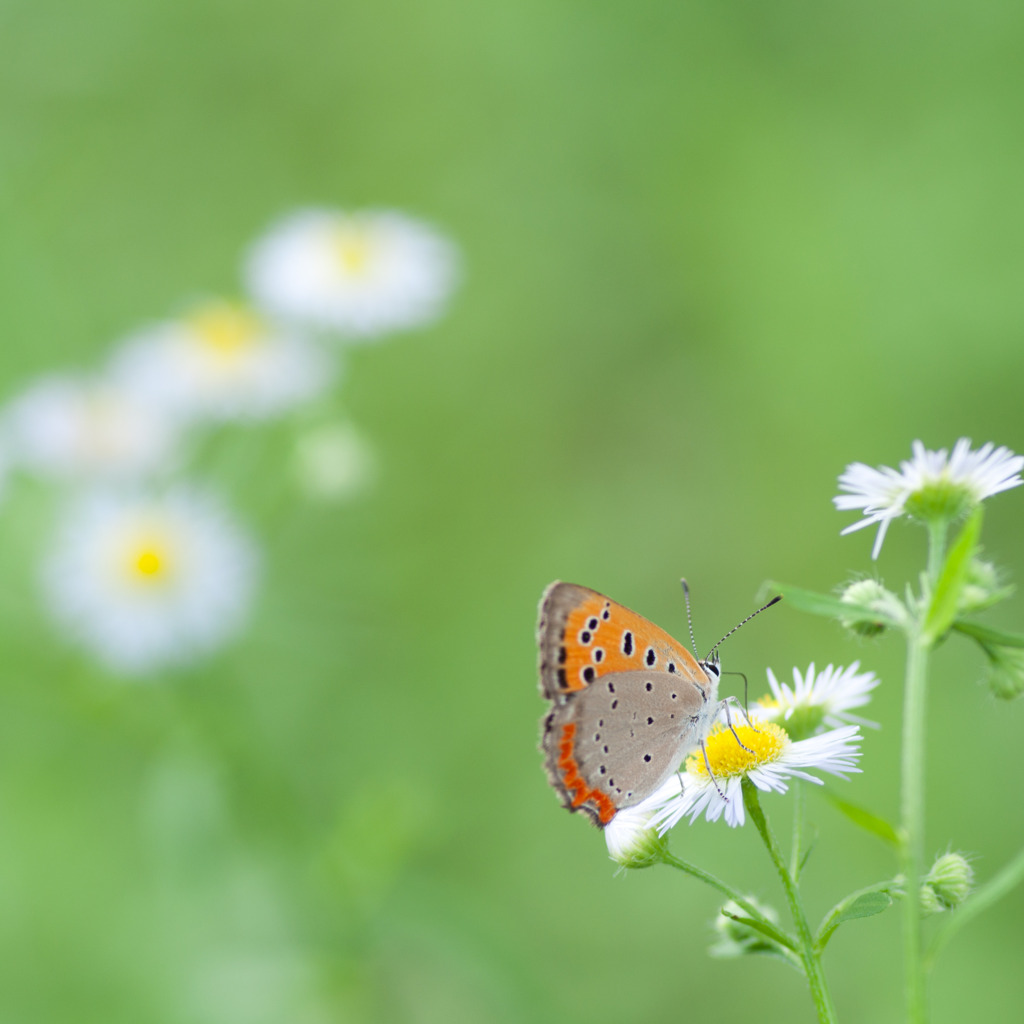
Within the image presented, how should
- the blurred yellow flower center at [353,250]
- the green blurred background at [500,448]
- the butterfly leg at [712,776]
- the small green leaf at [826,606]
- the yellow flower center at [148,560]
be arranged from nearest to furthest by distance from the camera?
the small green leaf at [826,606], the butterfly leg at [712,776], the green blurred background at [500,448], the yellow flower center at [148,560], the blurred yellow flower center at [353,250]

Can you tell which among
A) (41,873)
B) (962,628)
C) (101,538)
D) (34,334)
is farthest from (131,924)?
(962,628)

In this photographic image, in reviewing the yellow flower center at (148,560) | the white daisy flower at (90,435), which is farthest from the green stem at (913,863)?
the white daisy flower at (90,435)

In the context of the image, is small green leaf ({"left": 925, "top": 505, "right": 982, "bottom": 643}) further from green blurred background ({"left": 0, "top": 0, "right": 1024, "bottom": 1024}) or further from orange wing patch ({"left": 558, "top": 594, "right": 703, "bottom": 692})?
green blurred background ({"left": 0, "top": 0, "right": 1024, "bottom": 1024})

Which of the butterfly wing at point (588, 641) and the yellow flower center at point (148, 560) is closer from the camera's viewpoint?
the butterfly wing at point (588, 641)

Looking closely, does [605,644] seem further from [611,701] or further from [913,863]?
[913,863]


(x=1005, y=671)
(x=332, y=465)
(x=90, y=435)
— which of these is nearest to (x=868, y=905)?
(x=1005, y=671)

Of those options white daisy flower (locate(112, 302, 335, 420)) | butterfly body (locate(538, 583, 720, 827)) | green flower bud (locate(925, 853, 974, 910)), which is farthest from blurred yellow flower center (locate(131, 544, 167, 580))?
green flower bud (locate(925, 853, 974, 910))

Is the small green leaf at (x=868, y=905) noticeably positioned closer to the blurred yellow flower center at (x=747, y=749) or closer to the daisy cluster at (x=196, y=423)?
the blurred yellow flower center at (x=747, y=749)
